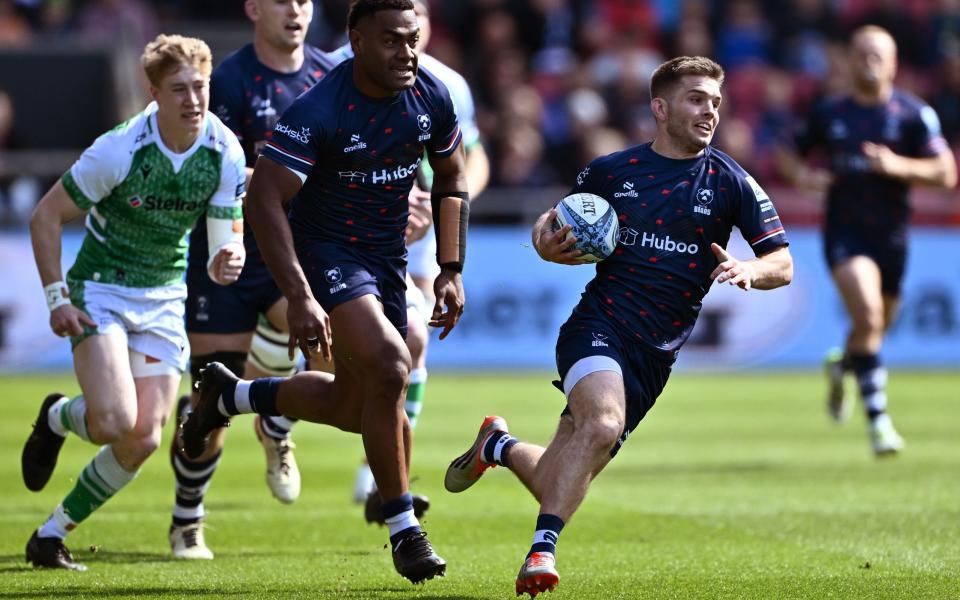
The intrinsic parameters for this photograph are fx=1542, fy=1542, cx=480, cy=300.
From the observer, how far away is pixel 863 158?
12.2 meters

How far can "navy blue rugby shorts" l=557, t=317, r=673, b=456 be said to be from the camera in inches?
259

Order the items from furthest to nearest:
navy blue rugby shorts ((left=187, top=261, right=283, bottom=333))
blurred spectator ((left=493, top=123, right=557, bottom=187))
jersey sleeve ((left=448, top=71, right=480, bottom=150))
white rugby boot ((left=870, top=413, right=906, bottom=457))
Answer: blurred spectator ((left=493, top=123, right=557, bottom=187)) → white rugby boot ((left=870, top=413, right=906, bottom=457)) → jersey sleeve ((left=448, top=71, right=480, bottom=150)) → navy blue rugby shorts ((left=187, top=261, right=283, bottom=333))

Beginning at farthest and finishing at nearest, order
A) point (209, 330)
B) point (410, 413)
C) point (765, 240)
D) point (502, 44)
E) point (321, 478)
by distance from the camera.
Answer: point (502, 44)
point (321, 478)
point (410, 413)
point (209, 330)
point (765, 240)

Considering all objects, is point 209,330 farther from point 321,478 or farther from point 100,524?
point 321,478

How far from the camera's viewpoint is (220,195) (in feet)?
24.4

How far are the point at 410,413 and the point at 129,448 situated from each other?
2.30 metres

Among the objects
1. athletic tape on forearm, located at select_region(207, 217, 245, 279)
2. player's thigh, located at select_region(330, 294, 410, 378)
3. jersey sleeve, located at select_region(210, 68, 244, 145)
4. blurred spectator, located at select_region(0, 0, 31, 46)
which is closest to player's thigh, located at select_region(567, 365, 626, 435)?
player's thigh, located at select_region(330, 294, 410, 378)

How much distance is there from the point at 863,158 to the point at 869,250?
73 centimetres

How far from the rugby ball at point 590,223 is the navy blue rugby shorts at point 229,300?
242 centimetres

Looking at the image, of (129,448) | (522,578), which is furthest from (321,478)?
(522,578)

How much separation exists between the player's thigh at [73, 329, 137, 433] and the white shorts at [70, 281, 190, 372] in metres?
0.10

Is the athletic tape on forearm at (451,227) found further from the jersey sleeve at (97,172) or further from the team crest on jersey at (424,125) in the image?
the jersey sleeve at (97,172)

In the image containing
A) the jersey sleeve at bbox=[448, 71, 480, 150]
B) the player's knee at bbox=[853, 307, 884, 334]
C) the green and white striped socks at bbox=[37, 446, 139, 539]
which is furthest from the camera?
the player's knee at bbox=[853, 307, 884, 334]

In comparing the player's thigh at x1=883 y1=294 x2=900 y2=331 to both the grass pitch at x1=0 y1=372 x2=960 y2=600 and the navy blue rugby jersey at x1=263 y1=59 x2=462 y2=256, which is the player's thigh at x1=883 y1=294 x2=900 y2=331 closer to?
the grass pitch at x1=0 y1=372 x2=960 y2=600
